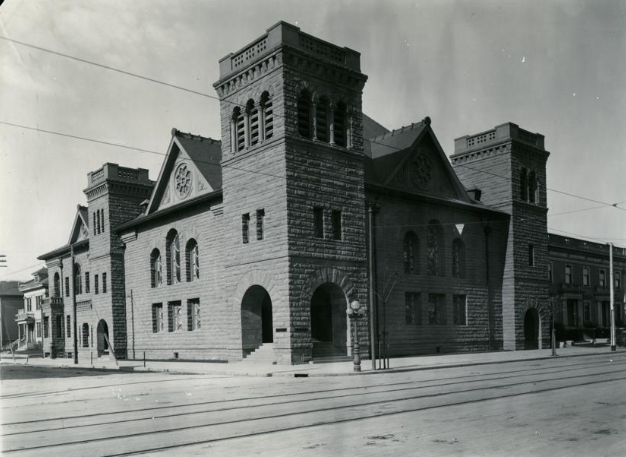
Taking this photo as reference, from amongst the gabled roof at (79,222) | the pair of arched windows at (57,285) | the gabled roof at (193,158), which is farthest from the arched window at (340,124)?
the pair of arched windows at (57,285)

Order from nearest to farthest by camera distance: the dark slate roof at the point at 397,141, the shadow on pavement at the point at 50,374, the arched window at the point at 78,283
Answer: the shadow on pavement at the point at 50,374, the dark slate roof at the point at 397,141, the arched window at the point at 78,283

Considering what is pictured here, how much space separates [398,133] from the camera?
37.2 metres

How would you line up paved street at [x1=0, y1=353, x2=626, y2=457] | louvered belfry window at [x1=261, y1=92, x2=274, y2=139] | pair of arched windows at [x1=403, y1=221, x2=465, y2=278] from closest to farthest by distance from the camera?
1. paved street at [x1=0, y1=353, x2=626, y2=457]
2. louvered belfry window at [x1=261, y1=92, x2=274, y2=139]
3. pair of arched windows at [x1=403, y1=221, x2=465, y2=278]

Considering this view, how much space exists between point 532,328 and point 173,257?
23.0 metres

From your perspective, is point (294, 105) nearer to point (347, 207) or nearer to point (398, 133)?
point (347, 207)

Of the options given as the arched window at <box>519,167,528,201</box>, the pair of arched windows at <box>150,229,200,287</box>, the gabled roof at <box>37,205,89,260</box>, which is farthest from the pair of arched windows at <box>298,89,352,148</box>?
the gabled roof at <box>37,205,89,260</box>

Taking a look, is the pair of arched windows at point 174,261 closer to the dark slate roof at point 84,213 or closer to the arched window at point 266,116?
the arched window at point 266,116

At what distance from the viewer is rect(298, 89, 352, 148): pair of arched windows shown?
28125mm

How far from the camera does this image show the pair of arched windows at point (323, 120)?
28.1m

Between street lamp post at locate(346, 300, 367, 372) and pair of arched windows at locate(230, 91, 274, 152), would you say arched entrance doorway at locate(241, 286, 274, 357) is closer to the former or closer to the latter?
street lamp post at locate(346, 300, 367, 372)

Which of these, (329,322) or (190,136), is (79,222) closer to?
(190,136)

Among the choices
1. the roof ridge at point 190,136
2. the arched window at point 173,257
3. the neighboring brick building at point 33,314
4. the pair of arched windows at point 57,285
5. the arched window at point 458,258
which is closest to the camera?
the arched window at point 173,257

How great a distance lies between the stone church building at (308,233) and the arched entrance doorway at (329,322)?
0.23ft

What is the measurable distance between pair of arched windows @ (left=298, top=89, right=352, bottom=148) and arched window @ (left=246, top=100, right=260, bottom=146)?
206 centimetres
